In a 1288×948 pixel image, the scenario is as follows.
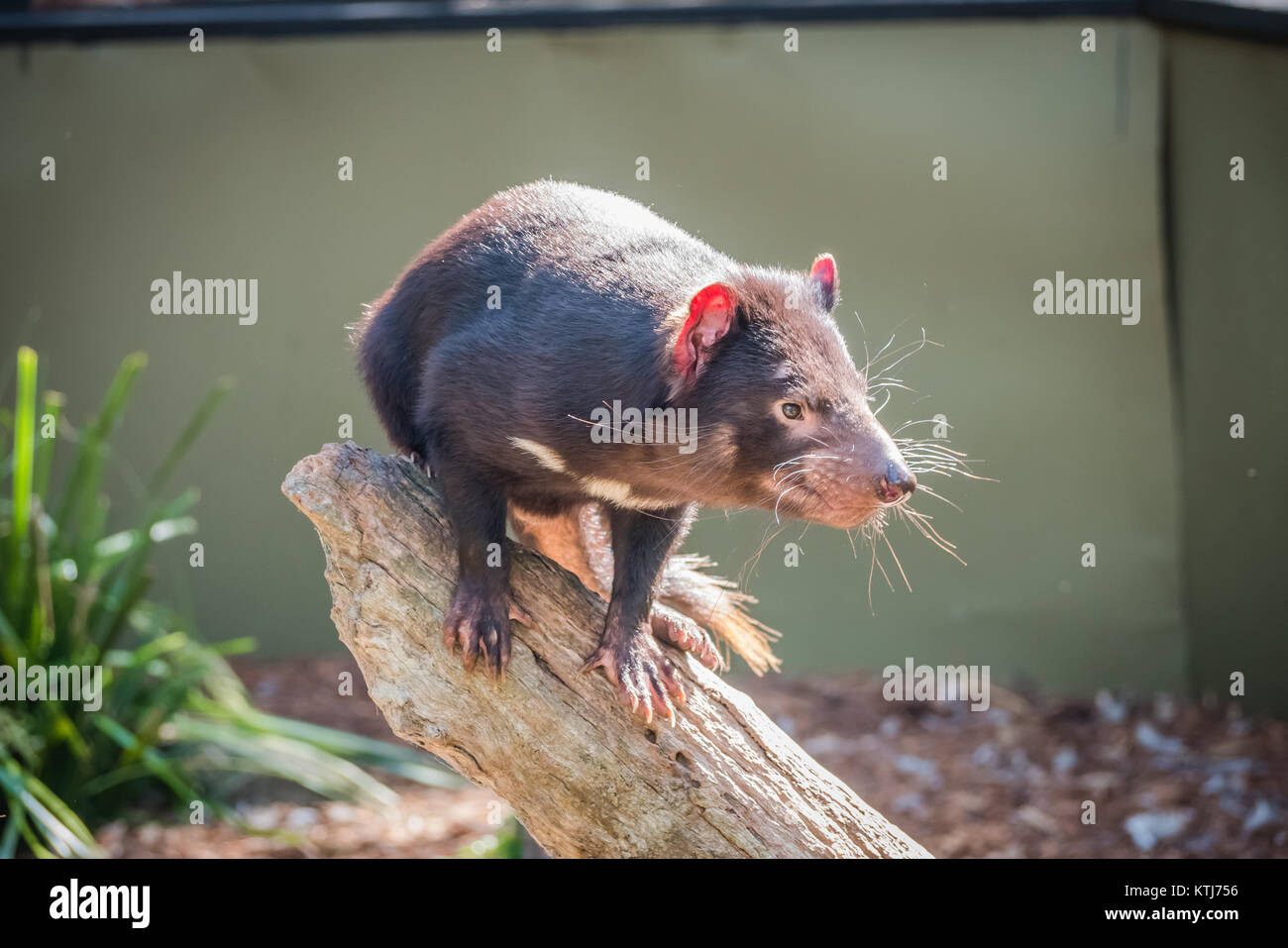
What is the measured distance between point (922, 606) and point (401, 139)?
3.70 metres

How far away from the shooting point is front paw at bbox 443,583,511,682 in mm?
2842

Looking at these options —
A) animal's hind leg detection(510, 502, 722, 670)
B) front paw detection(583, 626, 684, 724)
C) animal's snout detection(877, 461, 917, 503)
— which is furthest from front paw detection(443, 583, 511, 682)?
animal's snout detection(877, 461, 917, 503)

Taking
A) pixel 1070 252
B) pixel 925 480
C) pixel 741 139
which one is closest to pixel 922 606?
pixel 925 480

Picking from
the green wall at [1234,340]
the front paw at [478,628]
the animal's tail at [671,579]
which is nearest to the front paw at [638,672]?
the front paw at [478,628]

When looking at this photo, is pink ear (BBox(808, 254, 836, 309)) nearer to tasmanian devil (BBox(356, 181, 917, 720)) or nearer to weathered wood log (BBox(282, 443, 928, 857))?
tasmanian devil (BBox(356, 181, 917, 720))

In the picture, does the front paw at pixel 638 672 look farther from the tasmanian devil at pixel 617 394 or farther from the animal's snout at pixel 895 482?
the animal's snout at pixel 895 482

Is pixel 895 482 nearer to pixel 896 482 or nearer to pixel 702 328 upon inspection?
pixel 896 482

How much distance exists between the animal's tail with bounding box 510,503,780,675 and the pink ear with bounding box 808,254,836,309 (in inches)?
39.1

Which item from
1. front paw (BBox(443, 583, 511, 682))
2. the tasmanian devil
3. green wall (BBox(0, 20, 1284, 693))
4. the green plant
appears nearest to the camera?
the tasmanian devil

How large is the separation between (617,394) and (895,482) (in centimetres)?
65

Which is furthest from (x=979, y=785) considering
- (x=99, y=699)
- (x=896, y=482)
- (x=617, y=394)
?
(x=99, y=699)

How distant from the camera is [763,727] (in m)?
3.13

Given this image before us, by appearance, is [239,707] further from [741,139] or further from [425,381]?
[741,139]

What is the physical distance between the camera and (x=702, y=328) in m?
2.65
